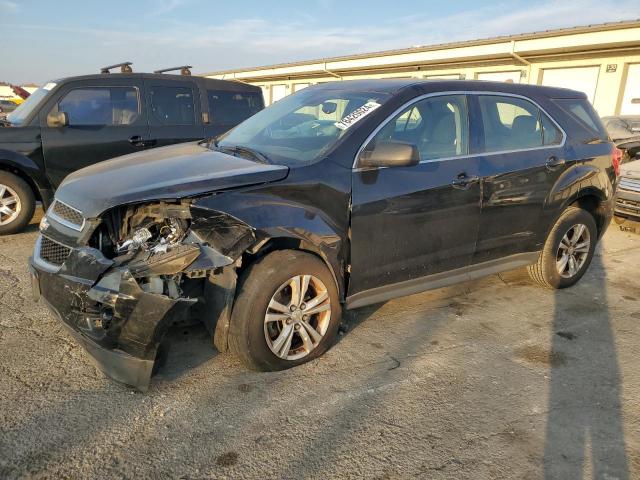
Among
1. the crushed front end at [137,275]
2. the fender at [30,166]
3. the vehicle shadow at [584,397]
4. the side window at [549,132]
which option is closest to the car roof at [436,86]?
the side window at [549,132]

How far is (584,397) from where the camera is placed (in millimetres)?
3012

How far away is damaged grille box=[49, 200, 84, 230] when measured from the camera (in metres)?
2.95

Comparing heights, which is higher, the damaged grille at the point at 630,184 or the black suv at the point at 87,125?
the black suv at the point at 87,125

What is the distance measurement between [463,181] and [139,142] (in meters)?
4.42

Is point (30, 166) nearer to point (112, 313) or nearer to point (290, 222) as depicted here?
point (112, 313)

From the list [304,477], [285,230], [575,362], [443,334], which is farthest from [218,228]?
[575,362]

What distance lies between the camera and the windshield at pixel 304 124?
3.39 m

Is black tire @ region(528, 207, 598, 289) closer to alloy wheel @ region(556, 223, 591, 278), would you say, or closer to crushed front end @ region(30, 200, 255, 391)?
alloy wheel @ region(556, 223, 591, 278)

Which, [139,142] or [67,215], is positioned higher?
[139,142]

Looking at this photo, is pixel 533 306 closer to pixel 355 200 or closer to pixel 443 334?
pixel 443 334

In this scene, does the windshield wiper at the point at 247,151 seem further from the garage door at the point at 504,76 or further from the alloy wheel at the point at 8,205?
the garage door at the point at 504,76

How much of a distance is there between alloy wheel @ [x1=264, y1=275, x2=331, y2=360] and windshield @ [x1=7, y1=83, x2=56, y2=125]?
4671mm

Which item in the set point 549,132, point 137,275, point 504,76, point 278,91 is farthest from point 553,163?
point 278,91

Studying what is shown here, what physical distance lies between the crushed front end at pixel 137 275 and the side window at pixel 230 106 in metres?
4.40
